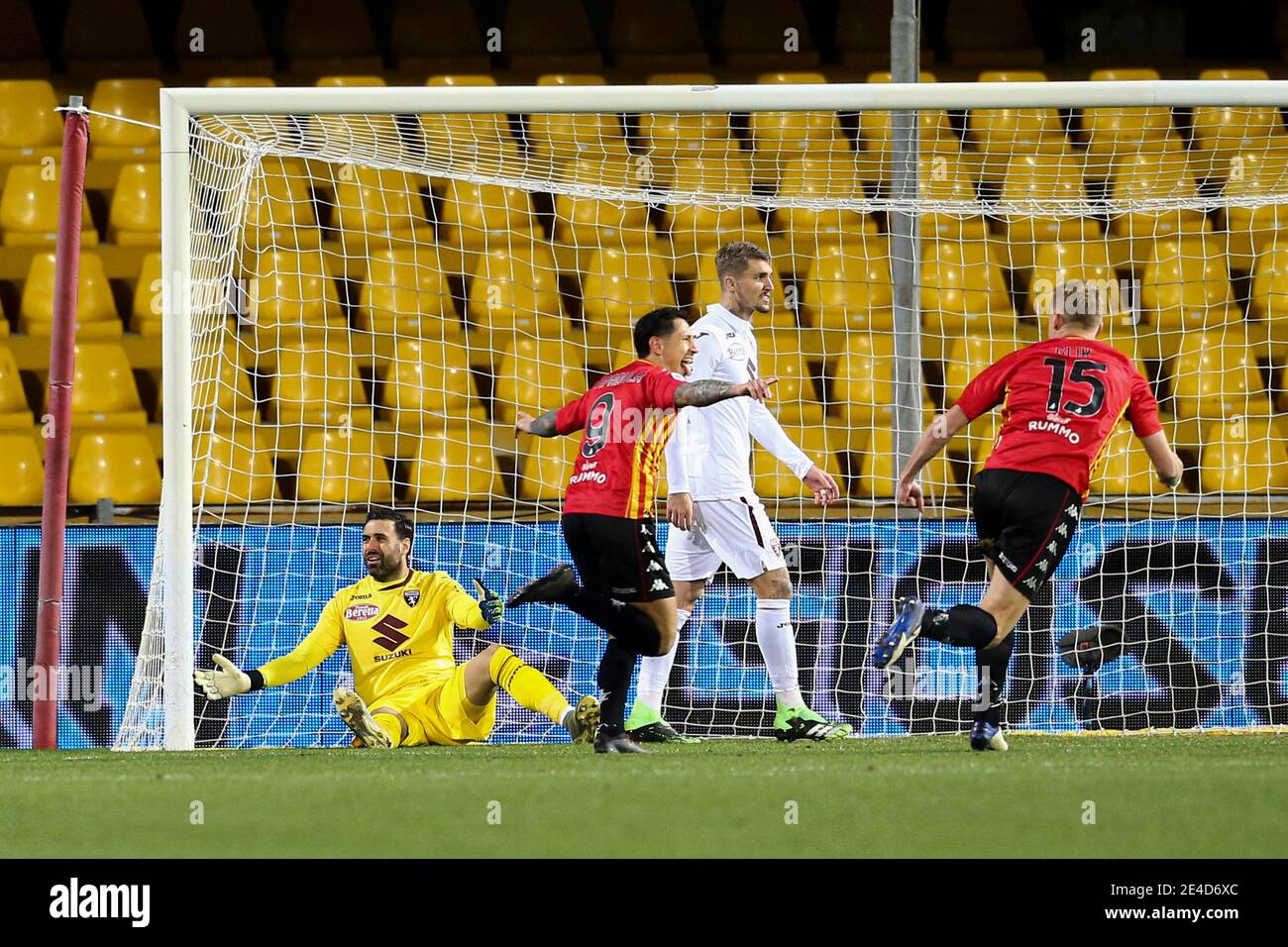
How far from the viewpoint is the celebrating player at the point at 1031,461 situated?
17.1 feet

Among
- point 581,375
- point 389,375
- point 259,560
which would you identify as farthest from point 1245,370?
point 259,560

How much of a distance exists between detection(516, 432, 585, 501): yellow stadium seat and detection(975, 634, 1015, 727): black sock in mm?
3127

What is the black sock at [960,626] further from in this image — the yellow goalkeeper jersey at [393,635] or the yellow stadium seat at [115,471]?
the yellow stadium seat at [115,471]

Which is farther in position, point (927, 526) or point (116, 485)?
point (116, 485)

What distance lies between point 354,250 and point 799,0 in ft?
14.5

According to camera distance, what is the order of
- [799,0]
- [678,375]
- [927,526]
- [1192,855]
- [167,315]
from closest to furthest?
[1192,855]
[678,375]
[167,315]
[927,526]
[799,0]

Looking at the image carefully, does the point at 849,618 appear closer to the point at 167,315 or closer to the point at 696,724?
the point at 696,724

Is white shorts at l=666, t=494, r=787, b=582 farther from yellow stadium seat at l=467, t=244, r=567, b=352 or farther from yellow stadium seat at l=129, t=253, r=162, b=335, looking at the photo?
yellow stadium seat at l=129, t=253, r=162, b=335

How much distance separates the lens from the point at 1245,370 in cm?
838

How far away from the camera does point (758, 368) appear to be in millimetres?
7508

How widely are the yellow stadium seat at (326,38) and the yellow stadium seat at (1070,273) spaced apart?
492 centimetres

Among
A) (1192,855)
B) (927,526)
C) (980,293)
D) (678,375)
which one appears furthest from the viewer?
(980,293)

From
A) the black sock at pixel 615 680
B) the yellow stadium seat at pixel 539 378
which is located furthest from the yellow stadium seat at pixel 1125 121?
the black sock at pixel 615 680

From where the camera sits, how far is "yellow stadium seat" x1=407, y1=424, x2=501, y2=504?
26.5 feet
